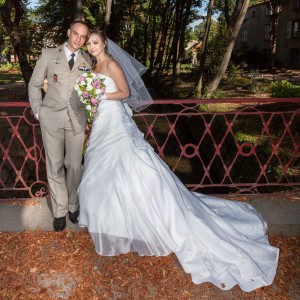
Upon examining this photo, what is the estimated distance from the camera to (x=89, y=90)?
371cm

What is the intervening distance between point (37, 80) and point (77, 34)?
0.69 metres

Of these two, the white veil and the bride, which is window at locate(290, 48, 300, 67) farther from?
the bride

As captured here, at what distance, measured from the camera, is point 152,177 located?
3.88 metres

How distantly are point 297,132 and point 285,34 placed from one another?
3661 centimetres

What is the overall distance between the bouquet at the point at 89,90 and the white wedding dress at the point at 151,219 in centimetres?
25

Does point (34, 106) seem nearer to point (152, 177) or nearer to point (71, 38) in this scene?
point (71, 38)

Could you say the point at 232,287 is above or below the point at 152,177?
below

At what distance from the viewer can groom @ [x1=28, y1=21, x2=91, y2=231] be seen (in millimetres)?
3912

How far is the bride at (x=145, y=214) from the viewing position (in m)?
3.68

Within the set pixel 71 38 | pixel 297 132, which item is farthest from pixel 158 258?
pixel 297 132

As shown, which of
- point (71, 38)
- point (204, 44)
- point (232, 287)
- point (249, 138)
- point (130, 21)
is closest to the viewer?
point (232, 287)

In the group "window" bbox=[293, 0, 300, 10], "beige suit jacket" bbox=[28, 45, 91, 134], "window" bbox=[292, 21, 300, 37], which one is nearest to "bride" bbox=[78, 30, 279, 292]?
"beige suit jacket" bbox=[28, 45, 91, 134]

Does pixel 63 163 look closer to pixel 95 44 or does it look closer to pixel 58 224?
pixel 58 224

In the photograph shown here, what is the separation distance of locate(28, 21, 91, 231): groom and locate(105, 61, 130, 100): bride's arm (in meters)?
0.28
